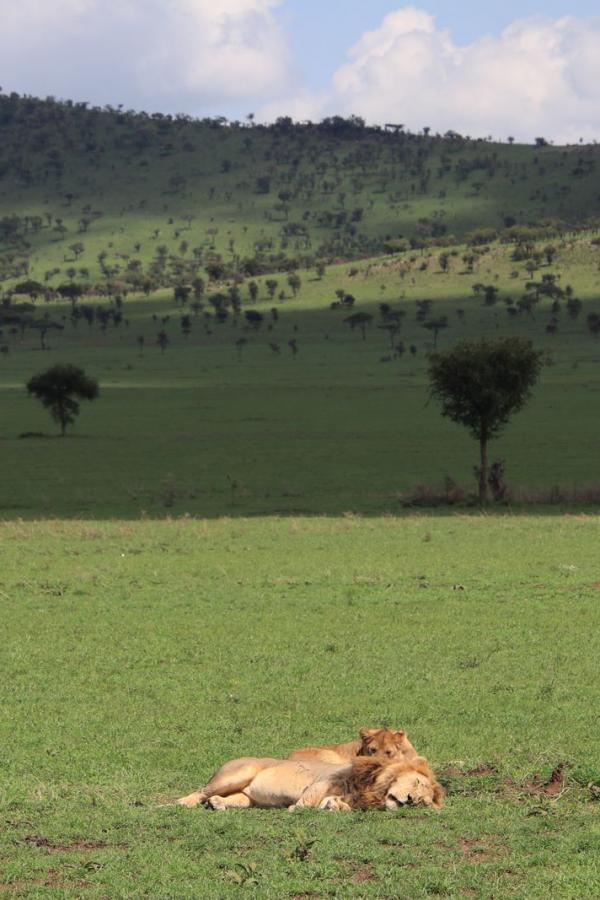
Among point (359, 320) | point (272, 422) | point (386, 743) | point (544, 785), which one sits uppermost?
point (359, 320)

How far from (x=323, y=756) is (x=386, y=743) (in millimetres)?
928

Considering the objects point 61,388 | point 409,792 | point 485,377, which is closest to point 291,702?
point 409,792

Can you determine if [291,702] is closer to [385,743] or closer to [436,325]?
[385,743]

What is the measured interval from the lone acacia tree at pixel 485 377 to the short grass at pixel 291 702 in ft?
43.1

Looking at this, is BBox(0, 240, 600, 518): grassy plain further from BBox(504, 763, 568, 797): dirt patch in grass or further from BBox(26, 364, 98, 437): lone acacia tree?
BBox(504, 763, 568, 797): dirt patch in grass

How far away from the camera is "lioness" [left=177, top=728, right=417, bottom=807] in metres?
11.2

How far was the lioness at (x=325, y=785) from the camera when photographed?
36.4ft

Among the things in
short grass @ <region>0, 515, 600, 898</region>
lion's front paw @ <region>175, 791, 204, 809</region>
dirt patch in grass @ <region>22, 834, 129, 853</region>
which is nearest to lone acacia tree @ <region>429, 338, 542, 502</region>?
short grass @ <region>0, 515, 600, 898</region>

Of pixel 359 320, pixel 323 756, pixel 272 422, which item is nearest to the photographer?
pixel 323 756

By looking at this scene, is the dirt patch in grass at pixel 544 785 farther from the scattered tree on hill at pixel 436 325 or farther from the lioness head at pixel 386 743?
the scattered tree on hill at pixel 436 325

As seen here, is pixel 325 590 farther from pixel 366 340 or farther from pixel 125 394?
pixel 366 340

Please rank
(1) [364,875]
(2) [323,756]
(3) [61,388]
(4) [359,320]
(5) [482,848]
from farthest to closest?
(4) [359,320] → (3) [61,388] → (2) [323,756] → (5) [482,848] → (1) [364,875]

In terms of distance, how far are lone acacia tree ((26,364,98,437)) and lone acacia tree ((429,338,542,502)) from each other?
116ft

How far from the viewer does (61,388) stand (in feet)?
261
